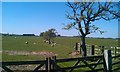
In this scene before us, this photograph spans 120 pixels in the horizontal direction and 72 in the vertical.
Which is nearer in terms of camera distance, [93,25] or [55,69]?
[55,69]

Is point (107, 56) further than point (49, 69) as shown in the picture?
Yes

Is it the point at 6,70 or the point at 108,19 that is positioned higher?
the point at 108,19

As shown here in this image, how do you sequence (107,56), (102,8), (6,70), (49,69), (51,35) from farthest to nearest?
(51,35), (102,8), (107,56), (49,69), (6,70)

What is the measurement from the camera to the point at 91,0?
911 inches

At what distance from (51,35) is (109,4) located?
1837 inches

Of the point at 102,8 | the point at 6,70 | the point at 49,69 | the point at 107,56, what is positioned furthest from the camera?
the point at 102,8

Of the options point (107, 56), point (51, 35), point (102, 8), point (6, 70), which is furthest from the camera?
point (51, 35)

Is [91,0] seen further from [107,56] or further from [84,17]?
[107,56]

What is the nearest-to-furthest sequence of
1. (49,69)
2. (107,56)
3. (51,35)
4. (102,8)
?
1. (49,69)
2. (107,56)
3. (102,8)
4. (51,35)

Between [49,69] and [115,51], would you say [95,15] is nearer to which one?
[115,51]

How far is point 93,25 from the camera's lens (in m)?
22.9

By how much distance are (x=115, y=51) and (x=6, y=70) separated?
17.0 m

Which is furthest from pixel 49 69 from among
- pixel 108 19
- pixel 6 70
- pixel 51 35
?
pixel 51 35

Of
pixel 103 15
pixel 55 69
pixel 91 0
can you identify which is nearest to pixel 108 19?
pixel 103 15
